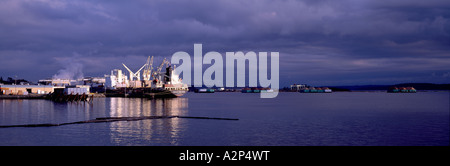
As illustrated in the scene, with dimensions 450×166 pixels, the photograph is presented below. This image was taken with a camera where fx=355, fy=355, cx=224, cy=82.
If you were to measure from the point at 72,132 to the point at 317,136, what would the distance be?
25.3m

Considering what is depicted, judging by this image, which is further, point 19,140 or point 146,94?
point 146,94

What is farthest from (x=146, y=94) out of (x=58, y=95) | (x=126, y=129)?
(x=126, y=129)

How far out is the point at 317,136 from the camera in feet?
120
